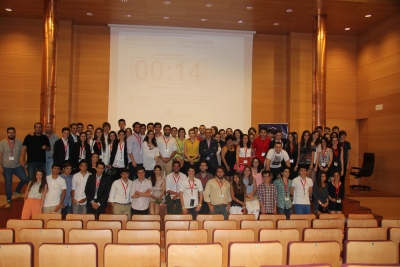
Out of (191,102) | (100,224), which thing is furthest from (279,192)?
(191,102)

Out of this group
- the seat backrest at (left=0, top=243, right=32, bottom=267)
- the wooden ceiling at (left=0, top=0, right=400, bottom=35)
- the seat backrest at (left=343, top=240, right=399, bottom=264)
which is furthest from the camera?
the wooden ceiling at (left=0, top=0, right=400, bottom=35)

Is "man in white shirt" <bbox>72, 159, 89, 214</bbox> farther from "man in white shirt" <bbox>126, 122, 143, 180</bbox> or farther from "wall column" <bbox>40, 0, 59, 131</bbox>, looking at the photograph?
"wall column" <bbox>40, 0, 59, 131</bbox>

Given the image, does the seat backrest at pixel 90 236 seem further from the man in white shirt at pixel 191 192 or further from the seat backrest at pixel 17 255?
the man in white shirt at pixel 191 192

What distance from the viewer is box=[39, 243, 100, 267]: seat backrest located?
300 cm

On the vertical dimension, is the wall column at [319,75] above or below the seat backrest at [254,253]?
above

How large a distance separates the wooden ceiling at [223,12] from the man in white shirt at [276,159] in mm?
4462

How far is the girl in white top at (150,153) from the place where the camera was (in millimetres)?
7301

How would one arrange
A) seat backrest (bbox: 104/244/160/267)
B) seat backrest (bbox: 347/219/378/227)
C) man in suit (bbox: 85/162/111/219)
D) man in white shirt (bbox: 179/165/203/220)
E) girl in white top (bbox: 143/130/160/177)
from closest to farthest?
seat backrest (bbox: 104/244/160/267), seat backrest (bbox: 347/219/378/227), man in suit (bbox: 85/162/111/219), man in white shirt (bbox: 179/165/203/220), girl in white top (bbox: 143/130/160/177)

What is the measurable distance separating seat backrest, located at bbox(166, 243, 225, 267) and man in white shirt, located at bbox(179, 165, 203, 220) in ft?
11.2

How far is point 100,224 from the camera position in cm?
432

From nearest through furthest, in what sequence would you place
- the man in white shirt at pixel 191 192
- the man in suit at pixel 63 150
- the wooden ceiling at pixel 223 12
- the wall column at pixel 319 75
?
1. the man in white shirt at pixel 191 192
2. the man in suit at pixel 63 150
3. the wooden ceiling at pixel 223 12
4. the wall column at pixel 319 75

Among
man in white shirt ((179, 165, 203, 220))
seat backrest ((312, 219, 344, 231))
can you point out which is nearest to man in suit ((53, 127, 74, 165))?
man in white shirt ((179, 165, 203, 220))

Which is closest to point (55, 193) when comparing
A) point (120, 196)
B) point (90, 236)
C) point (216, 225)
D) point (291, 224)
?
point (120, 196)

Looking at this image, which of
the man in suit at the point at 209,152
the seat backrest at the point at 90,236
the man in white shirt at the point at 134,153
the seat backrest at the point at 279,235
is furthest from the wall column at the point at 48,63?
the seat backrest at the point at 279,235
